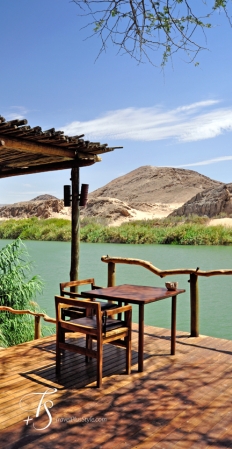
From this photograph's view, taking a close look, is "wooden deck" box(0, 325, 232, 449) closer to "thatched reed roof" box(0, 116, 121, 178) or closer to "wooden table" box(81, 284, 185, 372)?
"wooden table" box(81, 284, 185, 372)

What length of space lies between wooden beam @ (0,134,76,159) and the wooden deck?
1794 mm

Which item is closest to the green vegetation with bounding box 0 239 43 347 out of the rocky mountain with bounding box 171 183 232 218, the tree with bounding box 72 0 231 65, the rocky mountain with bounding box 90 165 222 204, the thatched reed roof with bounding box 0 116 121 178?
the thatched reed roof with bounding box 0 116 121 178

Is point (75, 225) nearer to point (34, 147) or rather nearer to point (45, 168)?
point (45, 168)

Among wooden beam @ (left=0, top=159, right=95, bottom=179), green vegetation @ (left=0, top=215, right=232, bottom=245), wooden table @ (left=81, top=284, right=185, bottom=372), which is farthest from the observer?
green vegetation @ (left=0, top=215, right=232, bottom=245)

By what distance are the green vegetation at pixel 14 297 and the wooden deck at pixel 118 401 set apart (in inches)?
90.0

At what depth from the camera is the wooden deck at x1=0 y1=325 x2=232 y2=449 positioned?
228 centimetres

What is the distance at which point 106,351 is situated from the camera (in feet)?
12.3

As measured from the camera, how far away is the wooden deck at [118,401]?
2277 mm

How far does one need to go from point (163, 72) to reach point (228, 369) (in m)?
2.31

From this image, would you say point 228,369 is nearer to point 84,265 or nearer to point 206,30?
point 206,30

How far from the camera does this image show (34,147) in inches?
148

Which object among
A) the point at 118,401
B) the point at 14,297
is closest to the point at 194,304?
the point at 118,401

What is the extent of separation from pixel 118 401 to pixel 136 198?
2246 inches

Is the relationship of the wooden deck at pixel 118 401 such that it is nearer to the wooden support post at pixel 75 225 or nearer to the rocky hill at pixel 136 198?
the wooden support post at pixel 75 225
